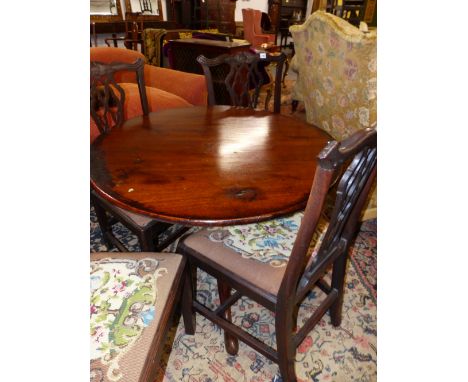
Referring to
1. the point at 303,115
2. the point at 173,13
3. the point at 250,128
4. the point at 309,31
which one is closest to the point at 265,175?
the point at 250,128

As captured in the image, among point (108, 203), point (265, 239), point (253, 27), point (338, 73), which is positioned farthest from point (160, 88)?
point (253, 27)

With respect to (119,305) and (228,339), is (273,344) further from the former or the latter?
(119,305)

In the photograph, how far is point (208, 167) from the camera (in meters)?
1.18

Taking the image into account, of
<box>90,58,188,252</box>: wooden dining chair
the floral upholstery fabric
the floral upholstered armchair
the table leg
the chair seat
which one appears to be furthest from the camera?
the floral upholstery fabric

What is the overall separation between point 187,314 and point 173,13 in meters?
7.32

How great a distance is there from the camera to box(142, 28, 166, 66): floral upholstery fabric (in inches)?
205

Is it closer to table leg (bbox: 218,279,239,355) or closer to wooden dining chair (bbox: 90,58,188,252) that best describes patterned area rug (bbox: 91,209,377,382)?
table leg (bbox: 218,279,239,355)

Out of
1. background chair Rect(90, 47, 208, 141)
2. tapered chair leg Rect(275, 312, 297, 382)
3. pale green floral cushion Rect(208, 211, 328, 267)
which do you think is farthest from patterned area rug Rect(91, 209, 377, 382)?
background chair Rect(90, 47, 208, 141)

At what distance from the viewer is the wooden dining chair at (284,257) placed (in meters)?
0.80

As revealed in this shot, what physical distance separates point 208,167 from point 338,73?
1.35 m

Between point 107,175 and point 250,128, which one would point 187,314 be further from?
point 250,128

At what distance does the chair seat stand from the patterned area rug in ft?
1.59

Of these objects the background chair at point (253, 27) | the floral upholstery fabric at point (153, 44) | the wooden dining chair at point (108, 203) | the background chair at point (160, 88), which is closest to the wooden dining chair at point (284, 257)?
the wooden dining chair at point (108, 203)

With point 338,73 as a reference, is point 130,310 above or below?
below
